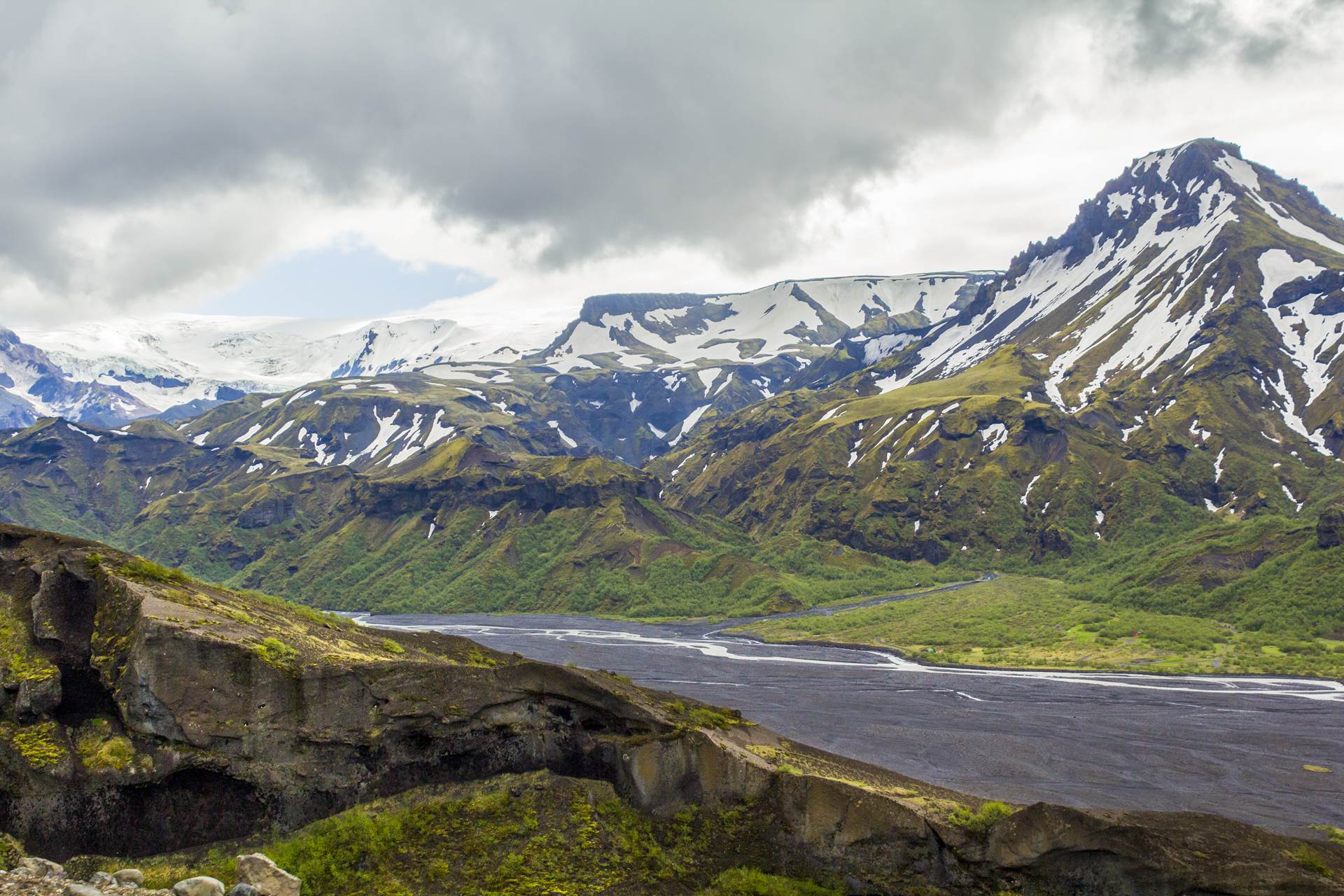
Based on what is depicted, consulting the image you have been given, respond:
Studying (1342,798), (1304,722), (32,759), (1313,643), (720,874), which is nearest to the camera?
(32,759)

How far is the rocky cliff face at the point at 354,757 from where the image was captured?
28281mm

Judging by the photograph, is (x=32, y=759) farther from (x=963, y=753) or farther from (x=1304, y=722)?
(x=1304, y=722)

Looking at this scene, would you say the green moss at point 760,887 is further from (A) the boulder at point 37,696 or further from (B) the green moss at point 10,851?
(A) the boulder at point 37,696

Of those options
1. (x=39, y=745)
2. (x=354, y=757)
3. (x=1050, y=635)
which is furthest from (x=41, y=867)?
(x=1050, y=635)

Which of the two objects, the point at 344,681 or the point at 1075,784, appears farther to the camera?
the point at 1075,784

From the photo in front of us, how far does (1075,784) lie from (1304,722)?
34.4m

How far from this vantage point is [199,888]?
2416 cm

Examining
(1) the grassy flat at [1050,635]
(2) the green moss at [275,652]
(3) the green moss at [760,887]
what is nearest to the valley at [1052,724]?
(1) the grassy flat at [1050,635]

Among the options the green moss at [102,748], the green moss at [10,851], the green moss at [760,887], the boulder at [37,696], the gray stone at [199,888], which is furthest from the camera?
the green moss at [760,887]

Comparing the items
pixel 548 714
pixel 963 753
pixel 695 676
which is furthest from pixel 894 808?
pixel 695 676

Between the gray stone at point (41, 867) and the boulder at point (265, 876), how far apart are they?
15.4ft

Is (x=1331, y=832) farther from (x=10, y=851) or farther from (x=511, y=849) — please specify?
(x=10, y=851)

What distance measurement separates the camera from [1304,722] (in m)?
86.6

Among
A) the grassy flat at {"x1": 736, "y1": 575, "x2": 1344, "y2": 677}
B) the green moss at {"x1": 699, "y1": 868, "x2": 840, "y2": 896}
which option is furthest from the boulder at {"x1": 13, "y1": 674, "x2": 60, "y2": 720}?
the grassy flat at {"x1": 736, "y1": 575, "x2": 1344, "y2": 677}
